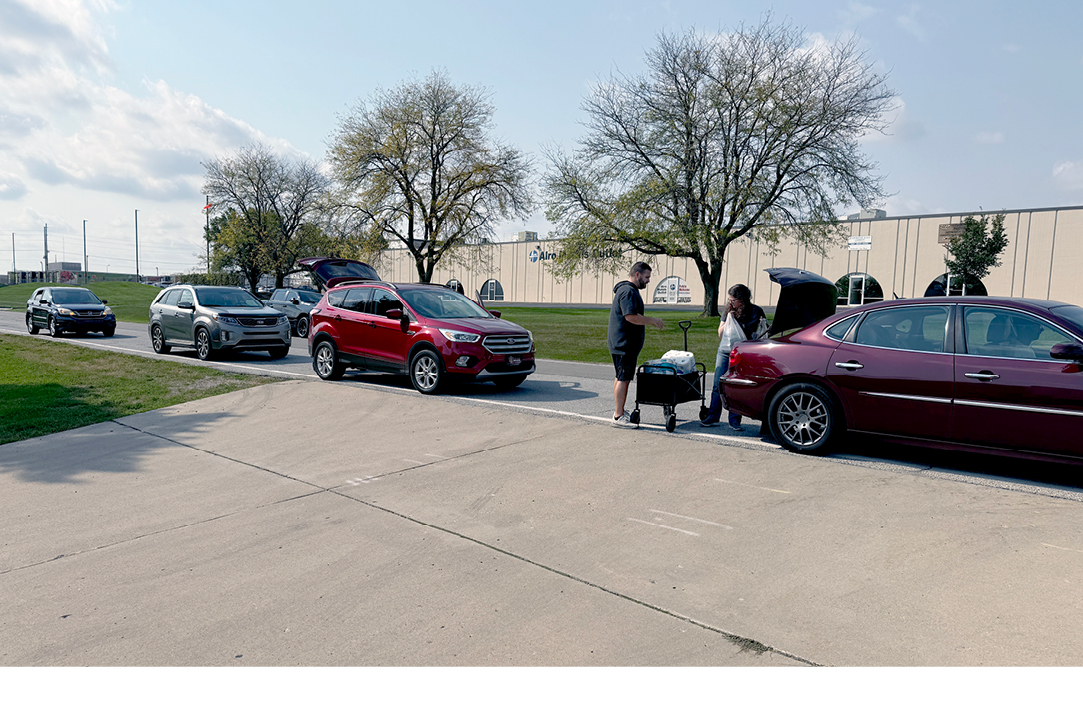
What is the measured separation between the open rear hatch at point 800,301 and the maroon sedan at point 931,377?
0.56 m

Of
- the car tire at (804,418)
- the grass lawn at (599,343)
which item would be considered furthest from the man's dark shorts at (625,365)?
the grass lawn at (599,343)

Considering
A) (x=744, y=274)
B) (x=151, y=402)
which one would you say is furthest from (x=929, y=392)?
(x=744, y=274)

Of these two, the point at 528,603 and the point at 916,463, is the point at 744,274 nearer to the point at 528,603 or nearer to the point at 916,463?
the point at 916,463

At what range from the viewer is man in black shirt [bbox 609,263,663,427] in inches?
311

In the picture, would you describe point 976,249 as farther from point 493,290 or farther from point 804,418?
point 493,290

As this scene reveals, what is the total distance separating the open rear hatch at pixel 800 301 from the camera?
307 inches

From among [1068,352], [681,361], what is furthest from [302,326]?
[1068,352]

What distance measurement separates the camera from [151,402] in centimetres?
1041

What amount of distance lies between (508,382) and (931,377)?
22.2ft

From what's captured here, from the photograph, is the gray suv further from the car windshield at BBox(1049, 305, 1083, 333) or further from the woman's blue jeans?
the car windshield at BBox(1049, 305, 1083, 333)

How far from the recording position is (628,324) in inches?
318

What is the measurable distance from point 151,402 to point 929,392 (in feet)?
32.1

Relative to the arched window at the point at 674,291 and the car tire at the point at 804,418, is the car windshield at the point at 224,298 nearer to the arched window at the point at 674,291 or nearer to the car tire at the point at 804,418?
the car tire at the point at 804,418

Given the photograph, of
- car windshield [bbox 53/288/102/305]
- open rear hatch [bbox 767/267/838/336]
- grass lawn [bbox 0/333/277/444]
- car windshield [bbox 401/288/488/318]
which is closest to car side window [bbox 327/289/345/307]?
car windshield [bbox 401/288/488/318]
